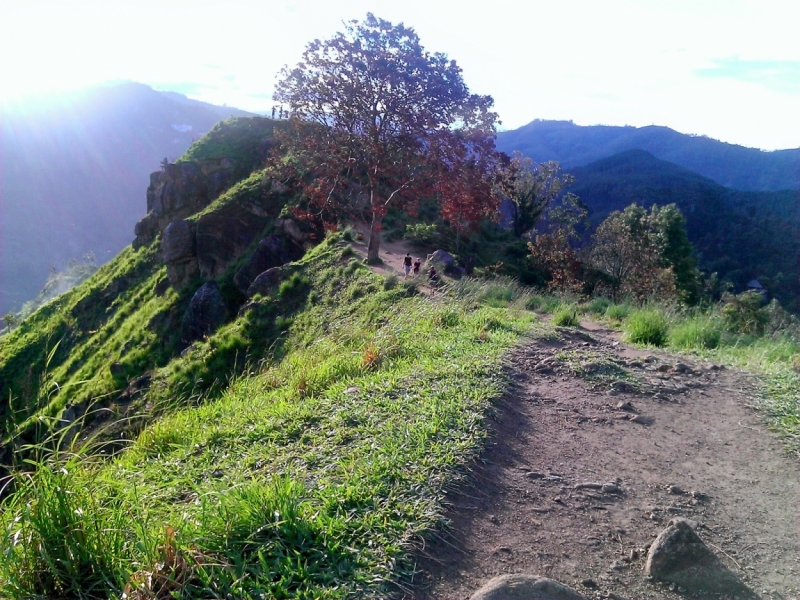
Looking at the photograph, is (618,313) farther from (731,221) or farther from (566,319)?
(731,221)

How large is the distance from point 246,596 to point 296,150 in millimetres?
12113

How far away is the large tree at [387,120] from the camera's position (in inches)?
458

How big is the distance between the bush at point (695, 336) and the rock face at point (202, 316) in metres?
11.5

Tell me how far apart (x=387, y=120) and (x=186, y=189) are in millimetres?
13255

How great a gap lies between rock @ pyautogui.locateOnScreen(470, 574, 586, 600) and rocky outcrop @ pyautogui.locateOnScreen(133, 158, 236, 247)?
22.2 m

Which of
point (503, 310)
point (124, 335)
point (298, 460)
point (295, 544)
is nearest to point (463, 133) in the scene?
point (503, 310)

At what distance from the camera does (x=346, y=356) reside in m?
6.18

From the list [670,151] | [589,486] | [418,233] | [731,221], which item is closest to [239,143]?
[418,233]

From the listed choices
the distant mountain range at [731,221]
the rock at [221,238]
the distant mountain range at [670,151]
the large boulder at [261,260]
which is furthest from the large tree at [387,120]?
the distant mountain range at [670,151]

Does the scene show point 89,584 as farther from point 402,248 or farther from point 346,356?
point 402,248

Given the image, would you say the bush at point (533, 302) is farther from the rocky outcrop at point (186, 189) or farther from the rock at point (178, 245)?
the rocky outcrop at point (186, 189)

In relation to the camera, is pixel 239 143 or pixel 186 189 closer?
pixel 186 189

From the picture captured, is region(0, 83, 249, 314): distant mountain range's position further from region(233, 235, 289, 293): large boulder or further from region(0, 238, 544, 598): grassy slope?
region(0, 238, 544, 598): grassy slope

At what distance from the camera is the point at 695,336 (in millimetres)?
7137
